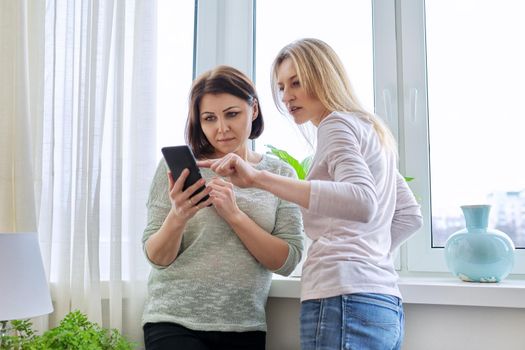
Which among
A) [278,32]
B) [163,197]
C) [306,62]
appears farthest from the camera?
[278,32]

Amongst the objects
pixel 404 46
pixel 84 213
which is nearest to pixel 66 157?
pixel 84 213

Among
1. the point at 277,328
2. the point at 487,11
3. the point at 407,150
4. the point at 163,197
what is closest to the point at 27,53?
the point at 163,197

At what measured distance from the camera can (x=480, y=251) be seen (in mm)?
1476

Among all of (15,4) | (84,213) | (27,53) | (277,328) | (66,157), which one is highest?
(15,4)

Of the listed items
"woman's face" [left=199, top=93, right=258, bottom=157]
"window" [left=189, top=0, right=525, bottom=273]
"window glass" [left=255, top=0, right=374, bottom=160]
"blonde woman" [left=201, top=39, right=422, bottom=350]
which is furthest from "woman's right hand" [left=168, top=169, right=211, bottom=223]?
"window glass" [left=255, top=0, right=374, bottom=160]

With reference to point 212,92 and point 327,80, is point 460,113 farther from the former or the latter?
point 212,92

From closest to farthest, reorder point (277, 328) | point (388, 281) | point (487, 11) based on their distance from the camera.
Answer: point (388, 281) → point (277, 328) → point (487, 11)

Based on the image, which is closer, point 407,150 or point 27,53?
point 27,53

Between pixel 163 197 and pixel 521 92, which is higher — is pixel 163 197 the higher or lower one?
the lower one

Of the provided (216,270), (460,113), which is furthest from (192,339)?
(460,113)

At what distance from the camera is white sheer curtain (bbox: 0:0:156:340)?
161 cm

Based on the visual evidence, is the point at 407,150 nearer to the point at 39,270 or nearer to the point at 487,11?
the point at 487,11

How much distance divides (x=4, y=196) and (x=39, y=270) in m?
0.34

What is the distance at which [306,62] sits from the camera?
4.26ft
